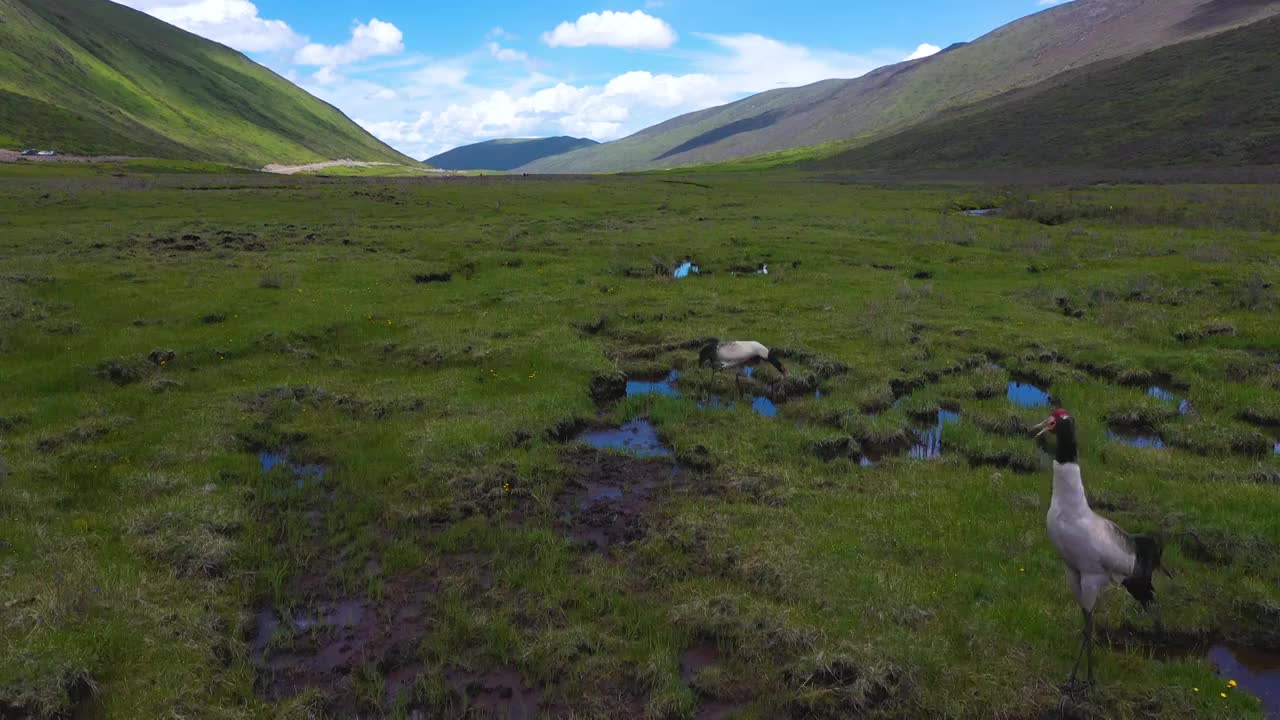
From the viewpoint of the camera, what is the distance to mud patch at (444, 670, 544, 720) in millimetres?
8367

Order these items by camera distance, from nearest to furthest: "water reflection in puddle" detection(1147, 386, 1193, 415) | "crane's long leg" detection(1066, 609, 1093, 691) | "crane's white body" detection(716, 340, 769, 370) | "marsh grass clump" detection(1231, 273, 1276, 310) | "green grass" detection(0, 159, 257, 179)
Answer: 1. "crane's long leg" detection(1066, 609, 1093, 691)
2. "water reflection in puddle" detection(1147, 386, 1193, 415)
3. "crane's white body" detection(716, 340, 769, 370)
4. "marsh grass clump" detection(1231, 273, 1276, 310)
5. "green grass" detection(0, 159, 257, 179)

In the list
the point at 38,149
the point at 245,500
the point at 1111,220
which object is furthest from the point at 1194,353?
the point at 38,149

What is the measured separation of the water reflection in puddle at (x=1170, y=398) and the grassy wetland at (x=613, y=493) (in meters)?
0.11

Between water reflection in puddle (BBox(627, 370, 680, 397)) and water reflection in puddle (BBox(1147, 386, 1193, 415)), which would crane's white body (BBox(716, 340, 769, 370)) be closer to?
water reflection in puddle (BBox(627, 370, 680, 397))

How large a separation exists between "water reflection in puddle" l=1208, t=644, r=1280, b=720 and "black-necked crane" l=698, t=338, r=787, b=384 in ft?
40.7

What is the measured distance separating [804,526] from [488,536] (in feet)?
18.9

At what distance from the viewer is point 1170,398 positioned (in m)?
18.4

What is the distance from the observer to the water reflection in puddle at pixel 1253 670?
8.34m

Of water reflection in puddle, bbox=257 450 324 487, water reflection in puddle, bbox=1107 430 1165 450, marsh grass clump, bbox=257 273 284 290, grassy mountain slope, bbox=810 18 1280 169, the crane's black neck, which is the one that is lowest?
water reflection in puddle, bbox=1107 430 1165 450

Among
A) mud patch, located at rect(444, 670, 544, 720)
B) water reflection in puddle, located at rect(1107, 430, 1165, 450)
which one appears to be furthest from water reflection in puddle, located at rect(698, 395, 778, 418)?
mud patch, located at rect(444, 670, 544, 720)

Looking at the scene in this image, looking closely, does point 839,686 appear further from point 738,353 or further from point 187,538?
point 738,353

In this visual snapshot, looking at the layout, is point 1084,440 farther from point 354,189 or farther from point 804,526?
point 354,189

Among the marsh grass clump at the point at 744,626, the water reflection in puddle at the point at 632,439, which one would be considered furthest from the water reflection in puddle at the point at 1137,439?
the marsh grass clump at the point at 744,626

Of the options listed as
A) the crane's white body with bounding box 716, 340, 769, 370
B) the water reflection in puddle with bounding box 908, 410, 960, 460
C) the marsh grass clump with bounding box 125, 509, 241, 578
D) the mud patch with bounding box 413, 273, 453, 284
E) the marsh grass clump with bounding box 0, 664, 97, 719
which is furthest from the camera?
the mud patch with bounding box 413, 273, 453, 284
